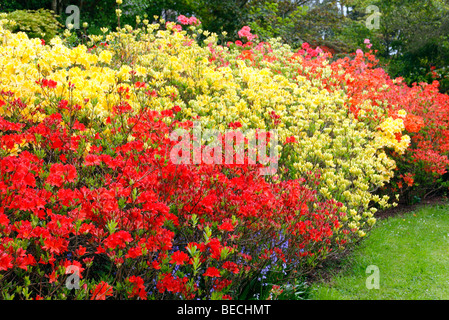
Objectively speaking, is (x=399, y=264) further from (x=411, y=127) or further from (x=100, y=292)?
(x=100, y=292)

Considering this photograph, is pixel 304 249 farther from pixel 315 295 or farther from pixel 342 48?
pixel 342 48

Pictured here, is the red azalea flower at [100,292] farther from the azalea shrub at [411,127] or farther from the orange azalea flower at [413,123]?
the orange azalea flower at [413,123]

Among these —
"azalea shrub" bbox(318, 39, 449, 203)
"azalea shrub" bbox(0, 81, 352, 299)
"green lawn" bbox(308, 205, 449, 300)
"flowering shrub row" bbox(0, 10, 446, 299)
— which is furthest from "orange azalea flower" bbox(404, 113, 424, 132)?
"azalea shrub" bbox(0, 81, 352, 299)

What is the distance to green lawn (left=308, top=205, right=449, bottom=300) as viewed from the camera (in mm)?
4137

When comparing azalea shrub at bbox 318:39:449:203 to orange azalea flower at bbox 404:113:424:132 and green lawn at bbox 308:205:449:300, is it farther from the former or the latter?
green lawn at bbox 308:205:449:300

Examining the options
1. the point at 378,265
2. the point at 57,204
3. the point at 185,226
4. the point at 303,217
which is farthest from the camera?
the point at 378,265

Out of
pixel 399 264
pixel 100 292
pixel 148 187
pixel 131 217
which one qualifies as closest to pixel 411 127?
pixel 399 264

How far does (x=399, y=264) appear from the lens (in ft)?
15.6

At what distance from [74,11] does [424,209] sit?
41.9 feet

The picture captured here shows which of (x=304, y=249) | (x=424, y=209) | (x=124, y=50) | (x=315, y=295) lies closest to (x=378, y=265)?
(x=315, y=295)

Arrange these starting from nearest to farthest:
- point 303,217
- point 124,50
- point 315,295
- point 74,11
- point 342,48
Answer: point 303,217 → point 315,295 → point 124,50 → point 74,11 → point 342,48

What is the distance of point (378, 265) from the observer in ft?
15.4

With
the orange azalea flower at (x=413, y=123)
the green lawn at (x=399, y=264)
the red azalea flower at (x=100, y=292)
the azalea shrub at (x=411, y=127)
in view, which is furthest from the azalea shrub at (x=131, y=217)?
the orange azalea flower at (x=413, y=123)

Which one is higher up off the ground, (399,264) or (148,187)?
(148,187)
